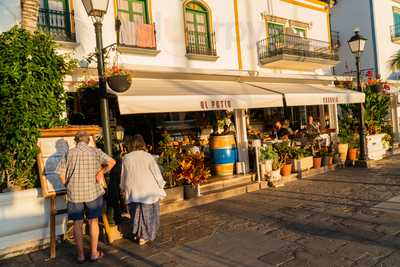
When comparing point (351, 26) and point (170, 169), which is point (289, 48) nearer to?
point (170, 169)

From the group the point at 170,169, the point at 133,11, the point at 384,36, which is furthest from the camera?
the point at 384,36

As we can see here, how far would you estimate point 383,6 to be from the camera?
18.4 meters

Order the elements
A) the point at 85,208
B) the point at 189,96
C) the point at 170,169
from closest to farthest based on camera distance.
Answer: the point at 85,208, the point at 189,96, the point at 170,169

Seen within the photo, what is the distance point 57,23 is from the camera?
7793 mm

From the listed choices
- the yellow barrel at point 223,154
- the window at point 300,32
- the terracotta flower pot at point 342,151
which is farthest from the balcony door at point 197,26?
the terracotta flower pot at point 342,151

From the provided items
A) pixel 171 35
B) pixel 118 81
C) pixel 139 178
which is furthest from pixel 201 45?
pixel 139 178

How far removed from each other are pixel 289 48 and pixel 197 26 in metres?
3.56

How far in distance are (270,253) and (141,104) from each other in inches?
145

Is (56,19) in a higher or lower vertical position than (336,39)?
lower

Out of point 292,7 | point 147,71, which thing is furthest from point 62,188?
point 292,7

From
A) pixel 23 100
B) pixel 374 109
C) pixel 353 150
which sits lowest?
pixel 353 150

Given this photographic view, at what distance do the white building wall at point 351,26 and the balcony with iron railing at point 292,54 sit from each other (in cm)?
570

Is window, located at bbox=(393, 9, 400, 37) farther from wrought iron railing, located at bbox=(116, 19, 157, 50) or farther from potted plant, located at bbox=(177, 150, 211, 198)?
potted plant, located at bbox=(177, 150, 211, 198)

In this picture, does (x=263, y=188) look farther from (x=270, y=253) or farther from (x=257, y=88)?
(x=270, y=253)
